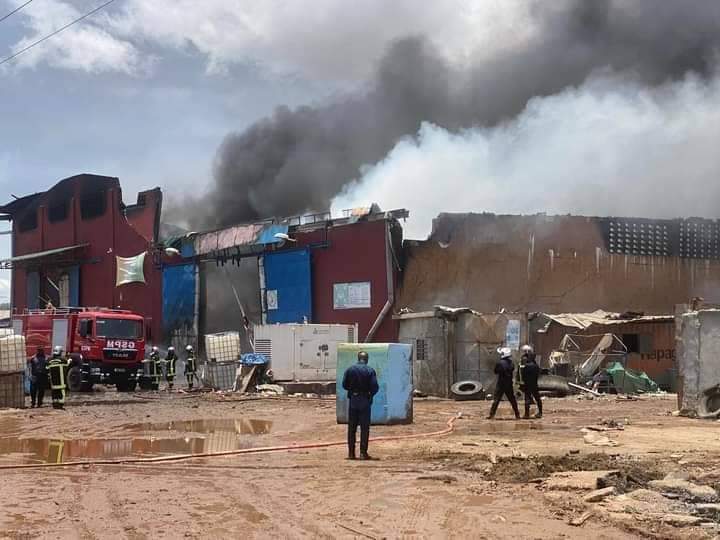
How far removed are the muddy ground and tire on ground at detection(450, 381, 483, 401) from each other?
5287mm

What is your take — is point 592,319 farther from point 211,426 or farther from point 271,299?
point 211,426

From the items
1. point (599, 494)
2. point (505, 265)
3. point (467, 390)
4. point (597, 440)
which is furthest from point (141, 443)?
point (505, 265)

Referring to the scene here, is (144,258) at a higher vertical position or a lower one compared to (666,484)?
higher

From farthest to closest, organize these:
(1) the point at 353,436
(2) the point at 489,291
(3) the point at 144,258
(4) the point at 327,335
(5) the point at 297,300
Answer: (3) the point at 144,258, (5) the point at 297,300, (2) the point at 489,291, (4) the point at 327,335, (1) the point at 353,436

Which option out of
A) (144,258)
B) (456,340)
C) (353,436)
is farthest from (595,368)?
(144,258)

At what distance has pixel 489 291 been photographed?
26.6 metres

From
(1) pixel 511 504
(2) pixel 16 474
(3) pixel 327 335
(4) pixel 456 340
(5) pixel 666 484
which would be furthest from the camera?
(3) pixel 327 335

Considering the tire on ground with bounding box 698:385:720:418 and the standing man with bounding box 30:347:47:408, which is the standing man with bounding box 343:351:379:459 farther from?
the standing man with bounding box 30:347:47:408

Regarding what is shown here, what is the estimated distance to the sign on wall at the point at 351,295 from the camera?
26891 mm

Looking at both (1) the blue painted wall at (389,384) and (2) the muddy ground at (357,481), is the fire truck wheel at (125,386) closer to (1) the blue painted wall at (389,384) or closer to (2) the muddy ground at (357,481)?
(2) the muddy ground at (357,481)

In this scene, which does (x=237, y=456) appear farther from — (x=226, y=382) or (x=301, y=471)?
(x=226, y=382)

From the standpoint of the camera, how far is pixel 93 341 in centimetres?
2459

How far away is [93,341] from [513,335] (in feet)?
41.2

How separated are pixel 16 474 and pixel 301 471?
313 centimetres
